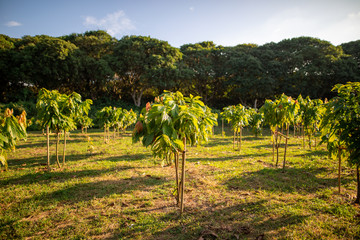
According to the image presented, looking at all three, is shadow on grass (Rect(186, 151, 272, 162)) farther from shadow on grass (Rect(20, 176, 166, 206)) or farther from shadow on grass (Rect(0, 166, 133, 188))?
shadow on grass (Rect(0, 166, 133, 188))

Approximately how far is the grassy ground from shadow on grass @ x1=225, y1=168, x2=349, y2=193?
3cm

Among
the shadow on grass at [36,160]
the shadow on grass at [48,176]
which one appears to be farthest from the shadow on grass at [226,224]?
the shadow on grass at [36,160]

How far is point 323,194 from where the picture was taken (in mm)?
4875

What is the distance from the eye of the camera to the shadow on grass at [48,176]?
18.7ft

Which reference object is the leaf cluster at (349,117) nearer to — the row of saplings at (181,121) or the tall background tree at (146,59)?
the row of saplings at (181,121)

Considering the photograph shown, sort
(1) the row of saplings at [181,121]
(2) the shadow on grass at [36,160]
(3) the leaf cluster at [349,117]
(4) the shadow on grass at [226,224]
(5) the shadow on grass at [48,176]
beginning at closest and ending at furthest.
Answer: (1) the row of saplings at [181,121] < (4) the shadow on grass at [226,224] < (3) the leaf cluster at [349,117] < (5) the shadow on grass at [48,176] < (2) the shadow on grass at [36,160]

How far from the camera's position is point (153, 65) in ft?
87.8

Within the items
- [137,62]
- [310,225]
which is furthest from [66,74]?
[310,225]

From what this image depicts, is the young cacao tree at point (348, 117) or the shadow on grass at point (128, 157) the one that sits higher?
the young cacao tree at point (348, 117)

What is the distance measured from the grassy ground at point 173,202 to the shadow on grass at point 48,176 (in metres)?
0.03

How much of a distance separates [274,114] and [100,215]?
650cm

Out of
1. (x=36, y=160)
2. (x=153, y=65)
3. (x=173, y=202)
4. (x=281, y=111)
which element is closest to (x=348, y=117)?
(x=281, y=111)

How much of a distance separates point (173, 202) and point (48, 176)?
Answer: 4879 mm

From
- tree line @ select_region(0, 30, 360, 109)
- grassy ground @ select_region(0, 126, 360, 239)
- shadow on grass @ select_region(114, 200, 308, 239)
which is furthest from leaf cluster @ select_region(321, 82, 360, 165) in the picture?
tree line @ select_region(0, 30, 360, 109)
